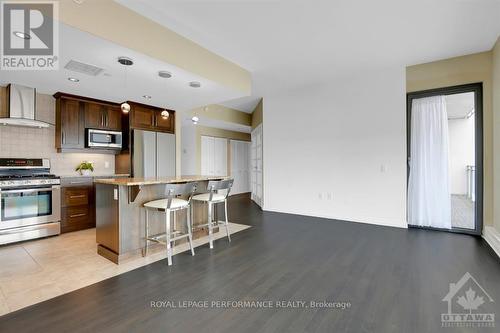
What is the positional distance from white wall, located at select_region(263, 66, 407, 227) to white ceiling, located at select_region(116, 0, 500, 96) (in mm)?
753

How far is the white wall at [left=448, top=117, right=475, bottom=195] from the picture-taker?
662 centimetres

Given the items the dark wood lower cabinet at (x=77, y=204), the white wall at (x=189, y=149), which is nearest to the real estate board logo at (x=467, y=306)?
the dark wood lower cabinet at (x=77, y=204)

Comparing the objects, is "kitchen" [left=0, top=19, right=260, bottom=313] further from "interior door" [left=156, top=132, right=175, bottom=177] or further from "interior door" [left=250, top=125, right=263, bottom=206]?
"interior door" [left=250, top=125, right=263, bottom=206]

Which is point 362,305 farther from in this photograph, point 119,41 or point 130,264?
point 119,41

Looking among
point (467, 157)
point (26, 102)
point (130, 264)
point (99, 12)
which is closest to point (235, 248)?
point (130, 264)

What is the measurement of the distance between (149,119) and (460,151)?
846 centimetres

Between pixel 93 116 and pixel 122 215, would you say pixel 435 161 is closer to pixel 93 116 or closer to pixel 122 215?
pixel 122 215

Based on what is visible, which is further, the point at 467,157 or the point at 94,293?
the point at 467,157

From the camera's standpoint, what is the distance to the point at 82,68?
3248 mm

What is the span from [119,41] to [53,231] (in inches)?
135

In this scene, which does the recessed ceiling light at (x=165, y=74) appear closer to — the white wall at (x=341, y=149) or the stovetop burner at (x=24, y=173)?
the stovetop burner at (x=24, y=173)

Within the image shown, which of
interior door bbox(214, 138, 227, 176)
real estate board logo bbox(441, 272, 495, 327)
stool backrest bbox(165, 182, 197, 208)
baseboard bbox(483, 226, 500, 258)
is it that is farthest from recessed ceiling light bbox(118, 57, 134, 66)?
baseboard bbox(483, 226, 500, 258)

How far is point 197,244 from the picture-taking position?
366 cm

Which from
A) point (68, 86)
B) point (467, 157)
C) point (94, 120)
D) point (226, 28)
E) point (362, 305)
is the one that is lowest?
point (362, 305)
